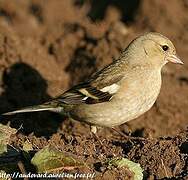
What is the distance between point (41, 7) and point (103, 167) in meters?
9.57

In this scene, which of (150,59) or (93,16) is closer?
(150,59)

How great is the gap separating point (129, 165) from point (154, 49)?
2.52m

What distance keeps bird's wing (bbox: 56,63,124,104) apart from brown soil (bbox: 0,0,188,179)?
1.50 feet

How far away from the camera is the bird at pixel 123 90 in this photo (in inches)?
293

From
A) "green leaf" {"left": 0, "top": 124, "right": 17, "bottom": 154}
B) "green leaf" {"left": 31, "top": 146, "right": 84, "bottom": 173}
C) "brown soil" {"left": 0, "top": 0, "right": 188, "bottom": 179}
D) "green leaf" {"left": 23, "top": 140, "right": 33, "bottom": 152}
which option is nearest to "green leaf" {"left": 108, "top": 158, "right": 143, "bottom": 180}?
"brown soil" {"left": 0, "top": 0, "right": 188, "bottom": 179}

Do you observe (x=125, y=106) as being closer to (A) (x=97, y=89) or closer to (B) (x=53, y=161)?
(A) (x=97, y=89)

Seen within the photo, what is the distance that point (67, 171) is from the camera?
5.73m

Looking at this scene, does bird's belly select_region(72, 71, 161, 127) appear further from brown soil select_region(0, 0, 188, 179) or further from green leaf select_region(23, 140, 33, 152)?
green leaf select_region(23, 140, 33, 152)

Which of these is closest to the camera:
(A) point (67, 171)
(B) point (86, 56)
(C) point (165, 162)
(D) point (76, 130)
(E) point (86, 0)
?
(A) point (67, 171)

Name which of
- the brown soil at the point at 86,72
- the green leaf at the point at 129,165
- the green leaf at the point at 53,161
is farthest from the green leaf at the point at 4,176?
the green leaf at the point at 129,165

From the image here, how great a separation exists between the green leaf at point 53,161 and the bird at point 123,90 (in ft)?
5.67

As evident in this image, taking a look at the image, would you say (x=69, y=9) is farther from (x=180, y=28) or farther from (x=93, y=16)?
(x=180, y=28)

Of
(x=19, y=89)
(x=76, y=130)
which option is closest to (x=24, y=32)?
(x=19, y=89)

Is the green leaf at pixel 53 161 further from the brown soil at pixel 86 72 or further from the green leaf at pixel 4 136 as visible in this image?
the green leaf at pixel 4 136
